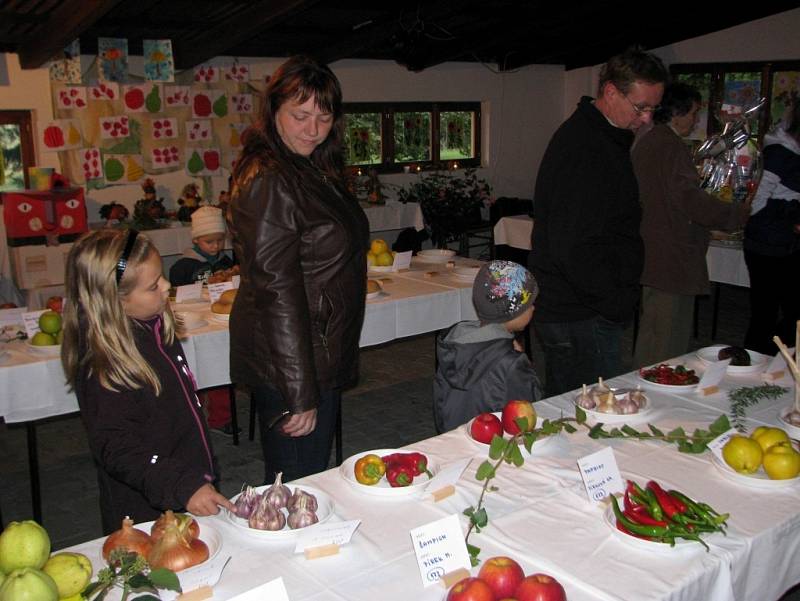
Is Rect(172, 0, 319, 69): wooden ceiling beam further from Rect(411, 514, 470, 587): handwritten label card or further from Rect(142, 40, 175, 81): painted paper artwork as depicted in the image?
Rect(411, 514, 470, 587): handwritten label card

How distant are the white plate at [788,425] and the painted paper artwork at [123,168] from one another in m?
5.88

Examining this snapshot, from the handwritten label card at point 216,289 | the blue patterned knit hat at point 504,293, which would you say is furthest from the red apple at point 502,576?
the handwritten label card at point 216,289

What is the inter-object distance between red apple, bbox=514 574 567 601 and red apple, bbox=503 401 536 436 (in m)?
0.68

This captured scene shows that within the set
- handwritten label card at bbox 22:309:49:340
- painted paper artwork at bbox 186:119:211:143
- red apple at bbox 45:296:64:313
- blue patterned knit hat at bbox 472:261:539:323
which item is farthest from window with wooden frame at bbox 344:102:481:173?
blue patterned knit hat at bbox 472:261:539:323

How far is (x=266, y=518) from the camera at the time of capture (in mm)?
1434

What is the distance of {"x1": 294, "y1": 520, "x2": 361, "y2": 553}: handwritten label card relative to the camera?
1.38 m

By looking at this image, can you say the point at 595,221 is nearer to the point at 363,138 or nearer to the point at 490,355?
the point at 490,355

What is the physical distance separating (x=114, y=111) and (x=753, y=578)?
630 cm

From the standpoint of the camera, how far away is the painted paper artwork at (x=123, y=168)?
661 cm

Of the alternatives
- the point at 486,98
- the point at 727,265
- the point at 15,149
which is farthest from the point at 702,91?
the point at 15,149

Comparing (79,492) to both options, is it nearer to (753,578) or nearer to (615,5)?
(753,578)

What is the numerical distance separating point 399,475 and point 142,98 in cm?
592

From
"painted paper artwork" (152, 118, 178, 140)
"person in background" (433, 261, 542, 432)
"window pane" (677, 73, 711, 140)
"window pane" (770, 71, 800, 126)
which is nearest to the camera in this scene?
"person in background" (433, 261, 542, 432)

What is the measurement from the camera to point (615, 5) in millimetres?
7648
